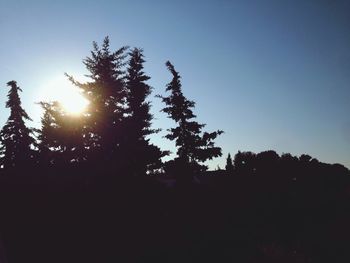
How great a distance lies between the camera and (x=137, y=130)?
24.0m

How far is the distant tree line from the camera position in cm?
2017

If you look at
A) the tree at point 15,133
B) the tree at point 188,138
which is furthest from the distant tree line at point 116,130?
the tree at point 15,133

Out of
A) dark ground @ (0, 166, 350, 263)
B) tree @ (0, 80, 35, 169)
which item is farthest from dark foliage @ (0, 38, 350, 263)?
tree @ (0, 80, 35, 169)

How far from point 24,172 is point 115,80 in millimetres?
9792

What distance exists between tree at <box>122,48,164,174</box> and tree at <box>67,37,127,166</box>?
947 mm

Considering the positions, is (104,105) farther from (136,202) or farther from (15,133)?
(15,133)

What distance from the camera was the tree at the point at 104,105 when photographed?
2091 centimetres

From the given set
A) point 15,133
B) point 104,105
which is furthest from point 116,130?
point 15,133

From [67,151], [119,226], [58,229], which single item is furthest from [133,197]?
[67,151]

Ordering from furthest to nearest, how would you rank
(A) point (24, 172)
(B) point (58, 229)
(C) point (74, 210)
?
(A) point (24, 172) → (C) point (74, 210) → (B) point (58, 229)

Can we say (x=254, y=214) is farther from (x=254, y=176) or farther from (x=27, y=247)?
(x=27, y=247)

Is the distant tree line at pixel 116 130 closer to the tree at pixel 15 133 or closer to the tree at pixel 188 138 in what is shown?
the tree at pixel 188 138

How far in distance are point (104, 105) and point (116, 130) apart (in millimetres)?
2186

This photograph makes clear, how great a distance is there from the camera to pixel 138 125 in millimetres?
23875
